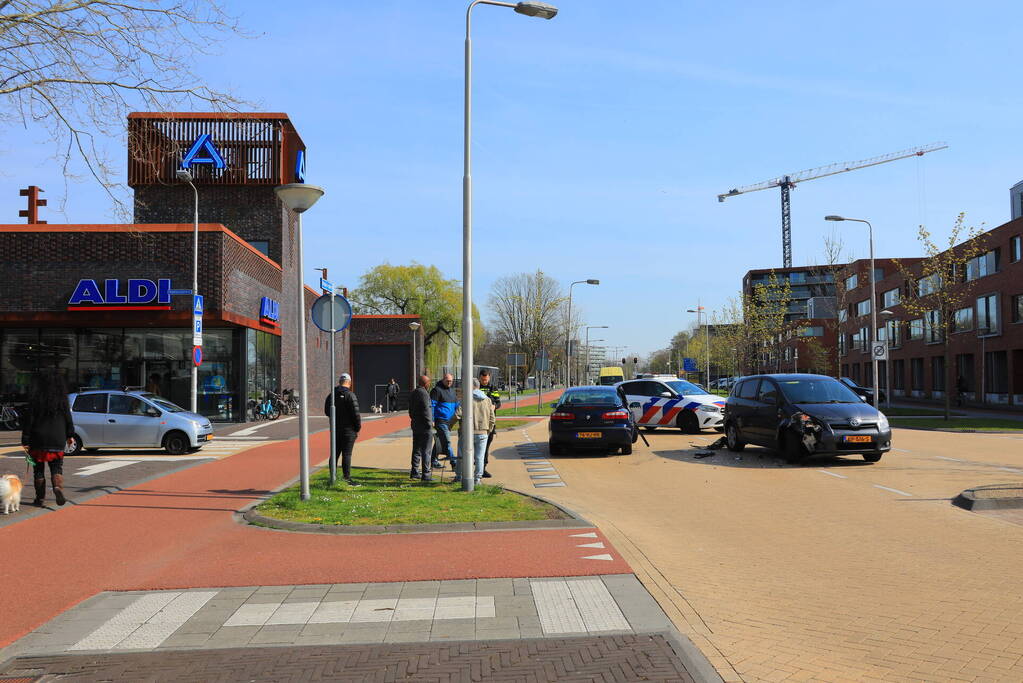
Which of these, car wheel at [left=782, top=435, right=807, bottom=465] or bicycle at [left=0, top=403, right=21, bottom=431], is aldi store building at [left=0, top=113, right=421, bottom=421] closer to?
bicycle at [left=0, top=403, right=21, bottom=431]

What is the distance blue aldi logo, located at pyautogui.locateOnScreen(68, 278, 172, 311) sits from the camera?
24.4 m

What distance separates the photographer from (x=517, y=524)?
8453mm

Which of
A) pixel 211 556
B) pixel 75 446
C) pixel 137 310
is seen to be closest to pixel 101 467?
pixel 75 446

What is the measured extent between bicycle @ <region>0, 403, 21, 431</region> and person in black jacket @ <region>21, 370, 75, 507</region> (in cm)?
1674

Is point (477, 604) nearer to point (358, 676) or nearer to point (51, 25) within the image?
point (358, 676)

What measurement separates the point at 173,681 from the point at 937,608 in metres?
4.76

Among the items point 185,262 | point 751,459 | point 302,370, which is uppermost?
point 185,262

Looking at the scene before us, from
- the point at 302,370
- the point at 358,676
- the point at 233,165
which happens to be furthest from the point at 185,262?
the point at 358,676

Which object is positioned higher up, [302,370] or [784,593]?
[302,370]

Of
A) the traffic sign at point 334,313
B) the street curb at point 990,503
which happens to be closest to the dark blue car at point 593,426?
the traffic sign at point 334,313

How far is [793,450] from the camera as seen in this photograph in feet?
47.6

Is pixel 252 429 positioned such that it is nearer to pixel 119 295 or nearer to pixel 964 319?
pixel 119 295

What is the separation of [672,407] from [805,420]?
7747 mm

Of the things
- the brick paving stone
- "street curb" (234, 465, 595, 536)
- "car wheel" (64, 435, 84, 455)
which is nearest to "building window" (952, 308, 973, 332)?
"car wheel" (64, 435, 84, 455)
